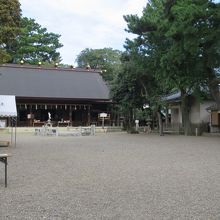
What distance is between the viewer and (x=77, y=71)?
187 feet

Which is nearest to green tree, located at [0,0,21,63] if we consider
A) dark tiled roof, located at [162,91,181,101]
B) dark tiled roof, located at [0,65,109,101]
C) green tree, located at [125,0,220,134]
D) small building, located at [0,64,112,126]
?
green tree, located at [125,0,220,134]

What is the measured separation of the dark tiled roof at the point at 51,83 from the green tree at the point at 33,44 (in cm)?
670

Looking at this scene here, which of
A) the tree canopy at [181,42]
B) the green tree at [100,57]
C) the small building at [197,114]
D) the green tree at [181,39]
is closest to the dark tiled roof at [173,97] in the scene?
the small building at [197,114]

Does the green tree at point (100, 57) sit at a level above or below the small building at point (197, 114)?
above

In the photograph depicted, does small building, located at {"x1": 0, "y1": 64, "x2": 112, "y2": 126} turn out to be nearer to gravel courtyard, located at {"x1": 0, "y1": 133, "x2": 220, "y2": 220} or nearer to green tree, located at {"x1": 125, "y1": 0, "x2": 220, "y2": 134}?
green tree, located at {"x1": 125, "y1": 0, "x2": 220, "y2": 134}

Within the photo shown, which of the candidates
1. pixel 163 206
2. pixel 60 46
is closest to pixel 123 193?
pixel 163 206

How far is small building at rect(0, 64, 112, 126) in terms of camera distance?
1905 inches

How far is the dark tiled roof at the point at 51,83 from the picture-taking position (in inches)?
1950

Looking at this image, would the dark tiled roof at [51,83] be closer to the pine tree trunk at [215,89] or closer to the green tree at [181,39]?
the green tree at [181,39]

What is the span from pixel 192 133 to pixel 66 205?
29656mm

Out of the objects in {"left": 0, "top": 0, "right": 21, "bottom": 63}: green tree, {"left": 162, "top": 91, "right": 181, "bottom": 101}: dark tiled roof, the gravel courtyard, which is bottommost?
the gravel courtyard

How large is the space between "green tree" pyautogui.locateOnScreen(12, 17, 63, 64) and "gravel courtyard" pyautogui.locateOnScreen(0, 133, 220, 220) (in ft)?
151

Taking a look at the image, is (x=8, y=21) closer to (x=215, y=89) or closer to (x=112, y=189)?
(x=112, y=189)

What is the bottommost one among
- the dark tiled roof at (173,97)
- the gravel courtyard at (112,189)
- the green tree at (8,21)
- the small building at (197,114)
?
the gravel courtyard at (112,189)
